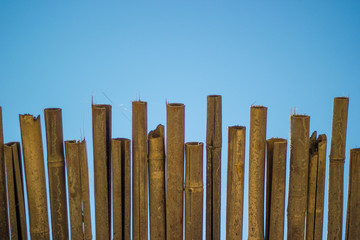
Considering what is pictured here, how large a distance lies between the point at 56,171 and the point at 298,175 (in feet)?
4.68

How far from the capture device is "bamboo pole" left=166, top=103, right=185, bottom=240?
253 cm

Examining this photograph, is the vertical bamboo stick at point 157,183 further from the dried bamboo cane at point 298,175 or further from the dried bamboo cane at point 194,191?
the dried bamboo cane at point 298,175

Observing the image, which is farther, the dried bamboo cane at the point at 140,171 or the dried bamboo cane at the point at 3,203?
the dried bamboo cane at the point at 3,203

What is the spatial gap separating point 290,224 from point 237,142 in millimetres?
603

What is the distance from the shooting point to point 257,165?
8.41 ft

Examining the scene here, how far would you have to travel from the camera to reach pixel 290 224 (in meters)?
2.65

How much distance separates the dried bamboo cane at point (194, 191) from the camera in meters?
2.54

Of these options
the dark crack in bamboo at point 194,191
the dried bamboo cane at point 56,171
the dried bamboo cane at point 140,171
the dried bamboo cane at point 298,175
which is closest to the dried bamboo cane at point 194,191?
the dark crack in bamboo at point 194,191

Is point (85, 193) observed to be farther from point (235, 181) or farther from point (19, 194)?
point (235, 181)

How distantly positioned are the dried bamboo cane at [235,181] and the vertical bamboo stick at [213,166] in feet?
0.21

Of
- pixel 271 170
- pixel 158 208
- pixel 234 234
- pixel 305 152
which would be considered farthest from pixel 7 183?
pixel 305 152

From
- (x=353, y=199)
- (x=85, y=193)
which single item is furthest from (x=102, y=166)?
(x=353, y=199)

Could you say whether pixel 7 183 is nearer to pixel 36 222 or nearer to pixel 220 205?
pixel 36 222

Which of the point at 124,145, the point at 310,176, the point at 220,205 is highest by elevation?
the point at 124,145
